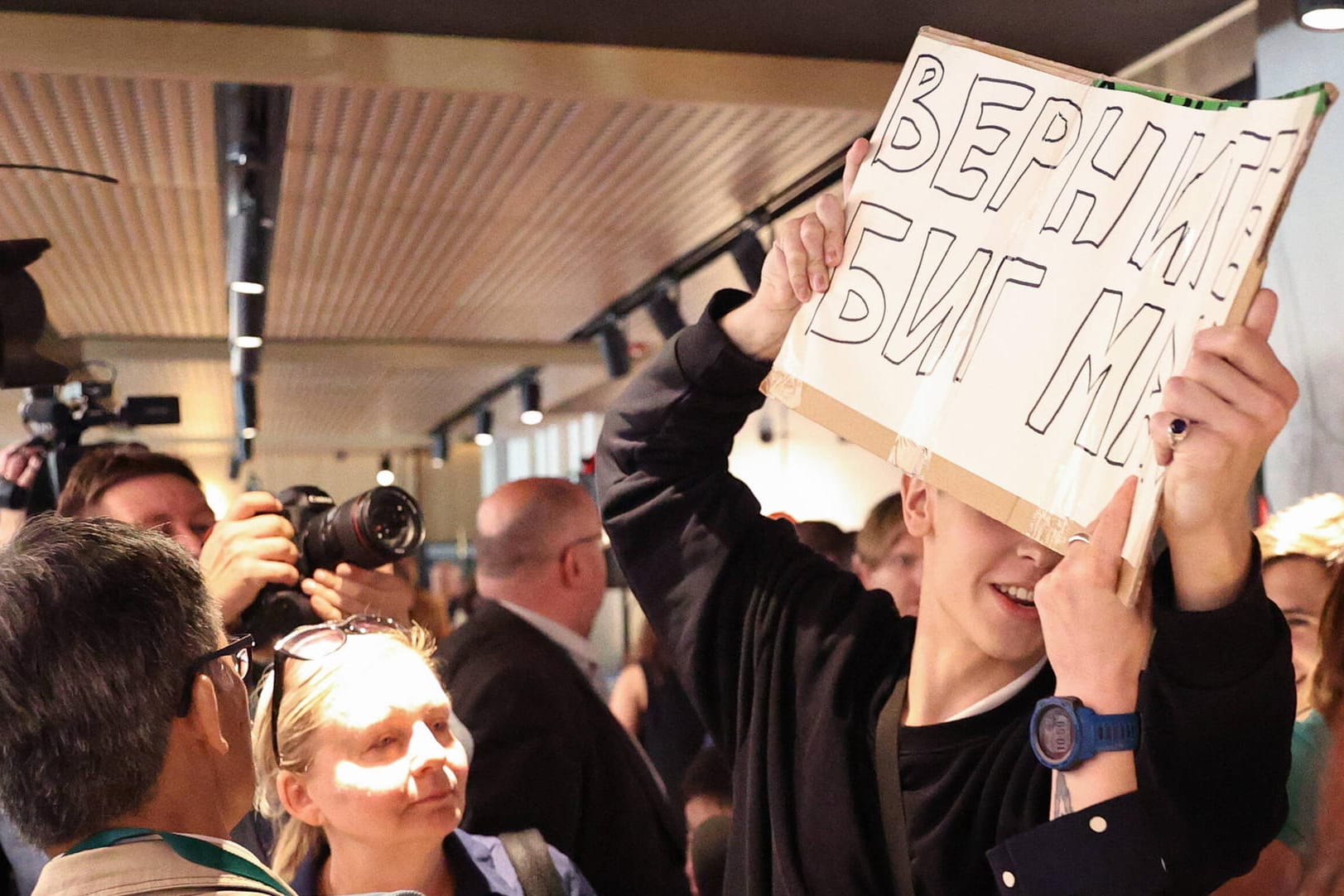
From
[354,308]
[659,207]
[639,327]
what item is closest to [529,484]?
[659,207]

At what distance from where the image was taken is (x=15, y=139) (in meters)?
4.23

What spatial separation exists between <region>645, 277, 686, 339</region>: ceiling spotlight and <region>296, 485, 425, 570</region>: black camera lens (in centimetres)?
448

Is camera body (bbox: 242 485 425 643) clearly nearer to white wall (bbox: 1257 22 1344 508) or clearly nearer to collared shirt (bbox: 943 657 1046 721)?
collared shirt (bbox: 943 657 1046 721)

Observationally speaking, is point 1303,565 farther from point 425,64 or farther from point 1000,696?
point 425,64

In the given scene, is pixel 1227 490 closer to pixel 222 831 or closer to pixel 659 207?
pixel 222 831

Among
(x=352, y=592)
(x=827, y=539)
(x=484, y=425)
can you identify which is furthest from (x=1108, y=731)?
(x=484, y=425)

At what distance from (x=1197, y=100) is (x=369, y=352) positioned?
740 centimetres

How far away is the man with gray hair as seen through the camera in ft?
3.78

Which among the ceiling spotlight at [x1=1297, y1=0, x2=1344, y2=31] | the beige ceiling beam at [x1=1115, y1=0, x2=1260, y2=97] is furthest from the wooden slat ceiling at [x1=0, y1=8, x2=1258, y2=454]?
the ceiling spotlight at [x1=1297, y1=0, x2=1344, y2=31]

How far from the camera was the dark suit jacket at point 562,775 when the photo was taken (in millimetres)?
2361

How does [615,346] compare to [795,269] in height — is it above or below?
above

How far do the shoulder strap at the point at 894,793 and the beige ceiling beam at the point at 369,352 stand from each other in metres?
7.07

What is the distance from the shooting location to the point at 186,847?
3.81 ft

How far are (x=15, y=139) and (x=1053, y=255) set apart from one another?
3.98 meters
